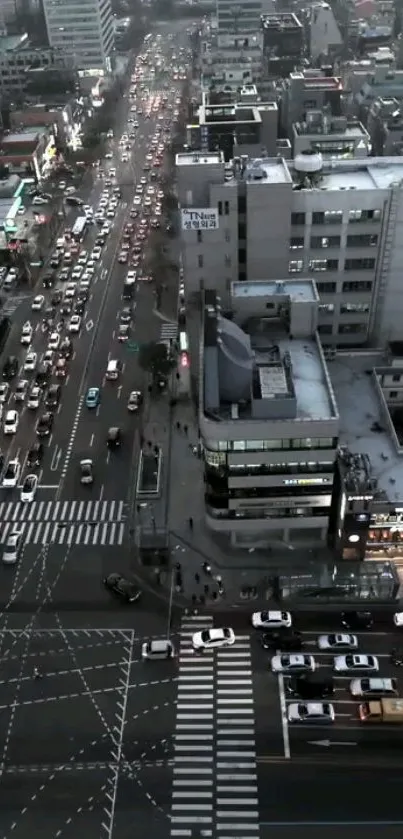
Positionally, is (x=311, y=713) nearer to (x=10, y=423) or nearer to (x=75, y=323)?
(x=10, y=423)

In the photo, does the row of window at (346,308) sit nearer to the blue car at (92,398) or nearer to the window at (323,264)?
the window at (323,264)

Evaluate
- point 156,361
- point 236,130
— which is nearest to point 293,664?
point 156,361

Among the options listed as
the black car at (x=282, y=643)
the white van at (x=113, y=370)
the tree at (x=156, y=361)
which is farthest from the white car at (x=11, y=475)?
the black car at (x=282, y=643)

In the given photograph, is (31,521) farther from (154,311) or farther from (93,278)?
(93,278)

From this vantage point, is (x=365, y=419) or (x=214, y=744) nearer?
(x=214, y=744)

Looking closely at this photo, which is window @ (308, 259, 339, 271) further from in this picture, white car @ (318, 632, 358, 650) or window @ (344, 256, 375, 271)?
white car @ (318, 632, 358, 650)

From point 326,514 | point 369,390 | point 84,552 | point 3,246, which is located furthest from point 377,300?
point 3,246
